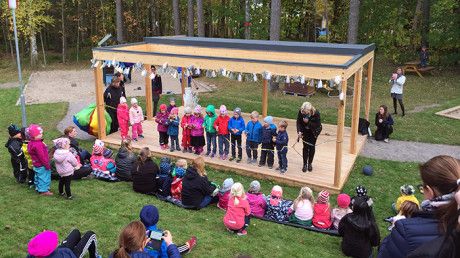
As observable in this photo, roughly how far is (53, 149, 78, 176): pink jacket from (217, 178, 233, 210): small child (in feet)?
8.76

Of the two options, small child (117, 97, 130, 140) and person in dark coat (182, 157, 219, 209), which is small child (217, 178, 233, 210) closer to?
person in dark coat (182, 157, 219, 209)

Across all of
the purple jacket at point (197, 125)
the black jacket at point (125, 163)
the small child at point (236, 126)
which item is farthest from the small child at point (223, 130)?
the black jacket at point (125, 163)

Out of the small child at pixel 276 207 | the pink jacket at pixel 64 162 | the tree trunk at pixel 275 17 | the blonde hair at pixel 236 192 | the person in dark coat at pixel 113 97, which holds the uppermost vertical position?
the tree trunk at pixel 275 17

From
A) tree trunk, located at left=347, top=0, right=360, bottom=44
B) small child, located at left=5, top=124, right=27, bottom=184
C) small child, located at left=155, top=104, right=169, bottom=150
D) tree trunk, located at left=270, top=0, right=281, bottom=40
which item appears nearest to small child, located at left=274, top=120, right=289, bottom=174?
small child, located at left=155, top=104, right=169, bottom=150

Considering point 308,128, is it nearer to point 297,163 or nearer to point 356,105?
point 297,163

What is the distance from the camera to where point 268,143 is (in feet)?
31.9

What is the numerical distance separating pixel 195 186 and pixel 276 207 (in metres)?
1.48

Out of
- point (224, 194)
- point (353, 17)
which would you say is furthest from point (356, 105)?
point (353, 17)

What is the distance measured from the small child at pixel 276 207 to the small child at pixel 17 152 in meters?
4.72

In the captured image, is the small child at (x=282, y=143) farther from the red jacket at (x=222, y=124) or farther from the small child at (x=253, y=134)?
the red jacket at (x=222, y=124)

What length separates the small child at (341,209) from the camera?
702 centimetres

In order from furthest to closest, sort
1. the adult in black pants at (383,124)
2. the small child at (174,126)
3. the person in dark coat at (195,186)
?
1. the adult in black pants at (383,124)
2. the small child at (174,126)
3. the person in dark coat at (195,186)

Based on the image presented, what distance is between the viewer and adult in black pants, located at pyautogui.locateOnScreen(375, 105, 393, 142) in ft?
39.2

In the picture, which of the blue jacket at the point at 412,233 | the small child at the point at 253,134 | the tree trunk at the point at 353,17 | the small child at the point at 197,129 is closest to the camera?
the blue jacket at the point at 412,233
